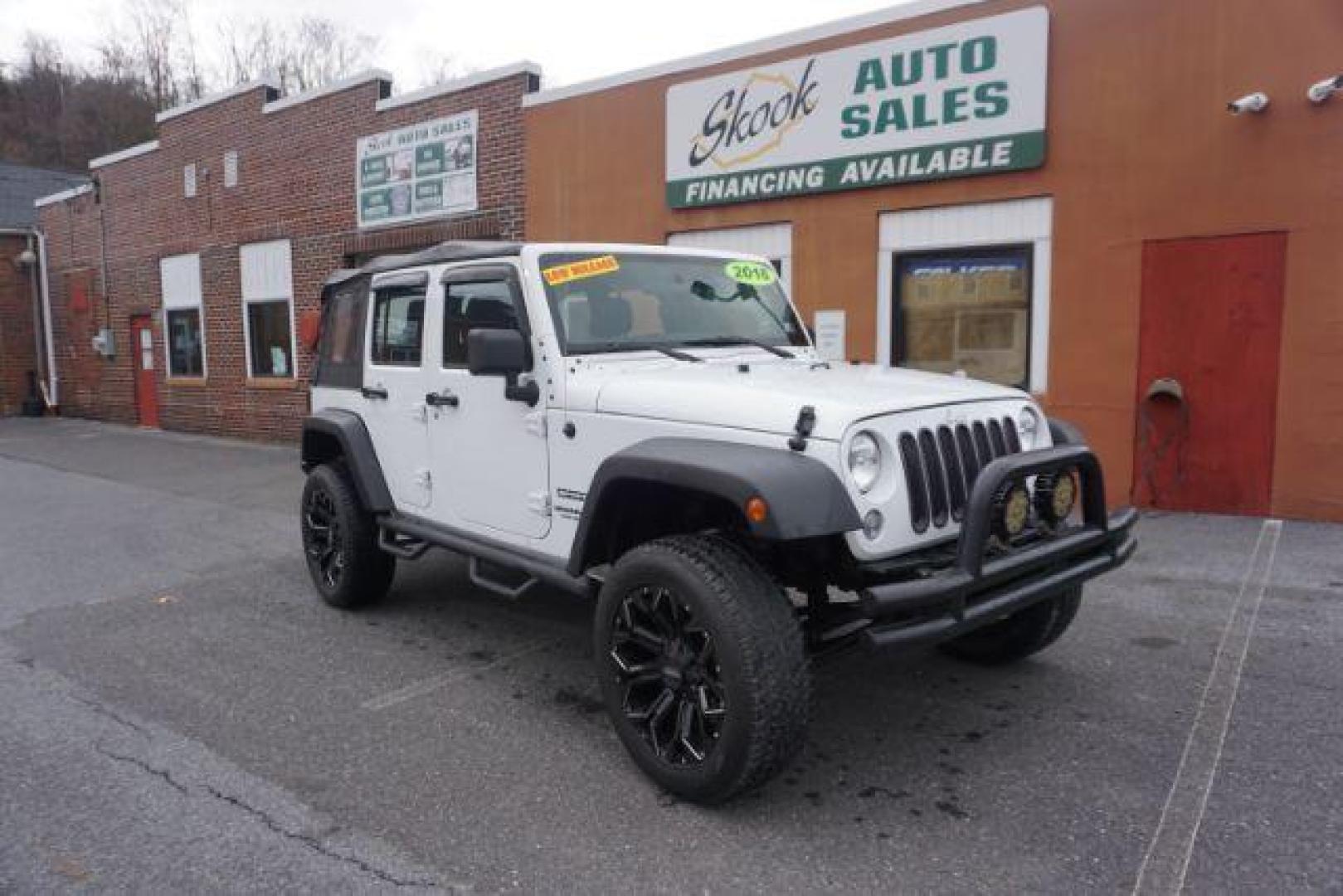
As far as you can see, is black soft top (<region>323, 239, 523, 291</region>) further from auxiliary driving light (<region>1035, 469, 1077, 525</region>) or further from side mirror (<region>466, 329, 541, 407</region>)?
auxiliary driving light (<region>1035, 469, 1077, 525</region>)

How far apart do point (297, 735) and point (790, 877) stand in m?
2.10

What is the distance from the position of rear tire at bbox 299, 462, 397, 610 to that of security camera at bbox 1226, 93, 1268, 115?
664 centimetres

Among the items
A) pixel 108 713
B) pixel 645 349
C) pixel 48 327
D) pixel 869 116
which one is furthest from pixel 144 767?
pixel 48 327

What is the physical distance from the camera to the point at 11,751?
3703mm

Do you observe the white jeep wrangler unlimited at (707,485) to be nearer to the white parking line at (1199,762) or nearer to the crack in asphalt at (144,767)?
the white parking line at (1199,762)

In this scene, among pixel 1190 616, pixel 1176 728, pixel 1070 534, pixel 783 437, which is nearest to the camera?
pixel 783 437

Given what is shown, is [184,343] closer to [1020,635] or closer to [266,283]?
[266,283]

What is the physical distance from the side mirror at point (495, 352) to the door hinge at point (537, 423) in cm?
22

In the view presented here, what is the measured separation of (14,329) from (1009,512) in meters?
23.4

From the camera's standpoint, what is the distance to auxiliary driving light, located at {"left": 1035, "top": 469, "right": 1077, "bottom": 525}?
3.49 metres

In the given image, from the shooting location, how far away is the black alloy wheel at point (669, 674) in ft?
10.3

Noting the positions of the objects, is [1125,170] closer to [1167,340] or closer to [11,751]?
[1167,340]

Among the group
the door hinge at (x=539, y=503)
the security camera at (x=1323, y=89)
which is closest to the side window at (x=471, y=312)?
the door hinge at (x=539, y=503)

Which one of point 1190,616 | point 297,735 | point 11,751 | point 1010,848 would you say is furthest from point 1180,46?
point 11,751
